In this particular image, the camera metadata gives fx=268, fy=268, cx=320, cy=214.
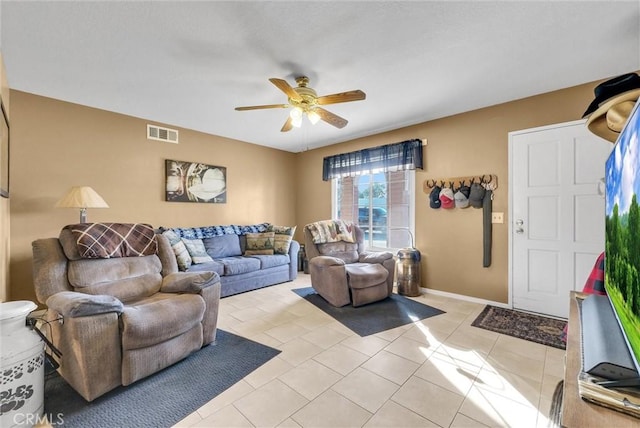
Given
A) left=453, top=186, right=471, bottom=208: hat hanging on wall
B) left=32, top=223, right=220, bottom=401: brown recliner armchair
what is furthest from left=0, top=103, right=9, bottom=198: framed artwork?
left=453, top=186, right=471, bottom=208: hat hanging on wall

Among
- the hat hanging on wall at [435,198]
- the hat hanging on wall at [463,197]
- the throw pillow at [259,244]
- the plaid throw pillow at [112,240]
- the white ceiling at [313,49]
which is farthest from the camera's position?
the throw pillow at [259,244]

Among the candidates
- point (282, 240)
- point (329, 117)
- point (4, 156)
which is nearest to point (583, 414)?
point (329, 117)

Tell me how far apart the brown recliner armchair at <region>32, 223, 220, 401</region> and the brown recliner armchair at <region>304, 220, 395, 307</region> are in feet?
4.51

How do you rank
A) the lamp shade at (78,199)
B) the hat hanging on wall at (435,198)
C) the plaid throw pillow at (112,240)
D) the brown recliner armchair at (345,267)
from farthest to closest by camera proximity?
the hat hanging on wall at (435,198) → the brown recliner armchair at (345,267) → the lamp shade at (78,199) → the plaid throw pillow at (112,240)

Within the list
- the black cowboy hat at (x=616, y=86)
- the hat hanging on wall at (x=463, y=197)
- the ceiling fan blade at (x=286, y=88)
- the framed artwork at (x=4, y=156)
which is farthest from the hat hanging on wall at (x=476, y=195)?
the framed artwork at (x=4, y=156)

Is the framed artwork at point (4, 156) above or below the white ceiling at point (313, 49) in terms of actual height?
below

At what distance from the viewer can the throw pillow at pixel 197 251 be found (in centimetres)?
357

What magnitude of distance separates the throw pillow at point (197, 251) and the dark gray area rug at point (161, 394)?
1.61 meters

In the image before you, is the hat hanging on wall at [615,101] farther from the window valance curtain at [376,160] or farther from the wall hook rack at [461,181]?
the window valance curtain at [376,160]

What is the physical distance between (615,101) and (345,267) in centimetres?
257

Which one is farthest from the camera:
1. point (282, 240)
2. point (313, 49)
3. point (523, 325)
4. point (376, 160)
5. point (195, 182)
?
point (282, 240)

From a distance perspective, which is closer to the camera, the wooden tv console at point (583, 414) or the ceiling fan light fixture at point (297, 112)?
the wooden tv console at point (583, 414)

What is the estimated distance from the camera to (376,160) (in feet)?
14.3

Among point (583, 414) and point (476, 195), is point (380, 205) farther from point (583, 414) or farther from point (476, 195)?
point (583, 414)
